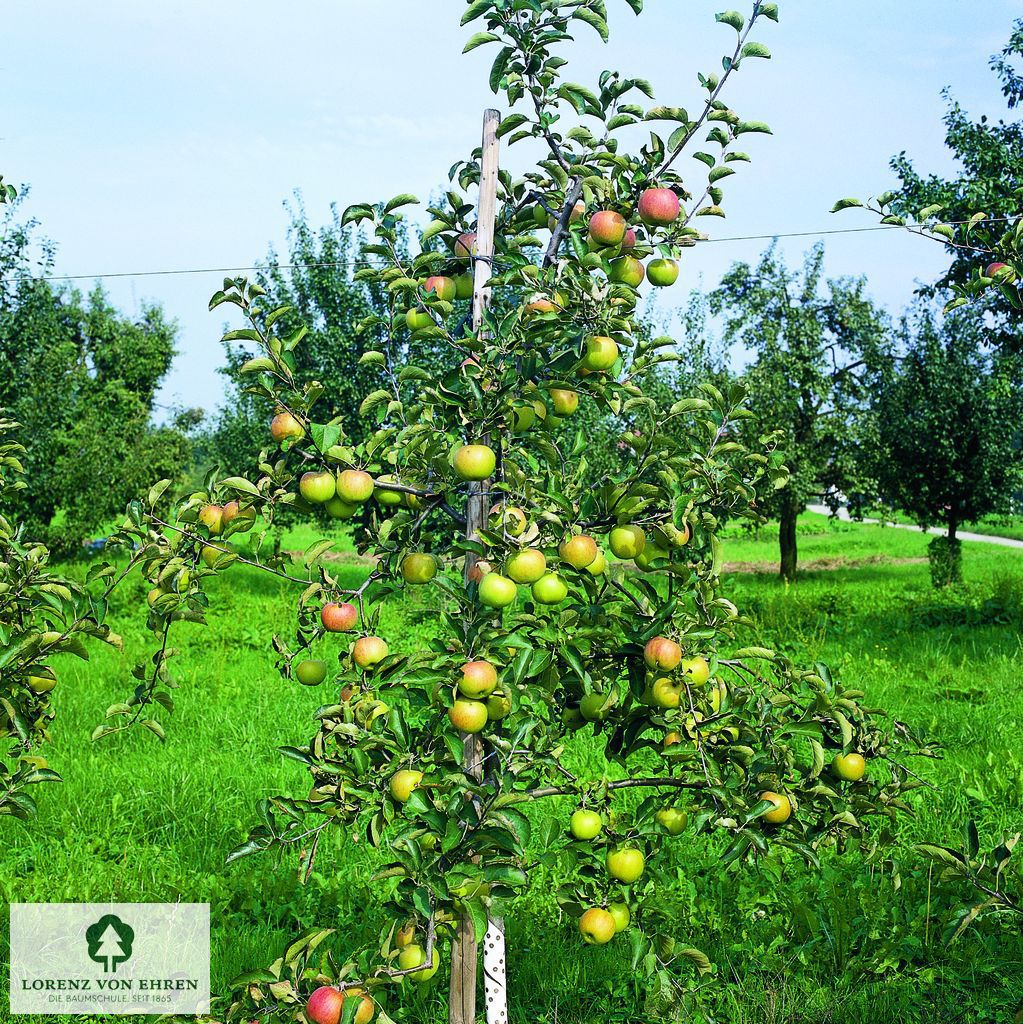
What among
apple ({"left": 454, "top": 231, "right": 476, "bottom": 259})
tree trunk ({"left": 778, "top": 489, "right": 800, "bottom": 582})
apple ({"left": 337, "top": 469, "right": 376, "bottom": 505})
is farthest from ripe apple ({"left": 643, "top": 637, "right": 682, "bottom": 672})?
tree trunk ({"left": 778, "top": 489, "right": 800, "bottom": 582})

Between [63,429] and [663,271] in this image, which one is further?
[63,429]

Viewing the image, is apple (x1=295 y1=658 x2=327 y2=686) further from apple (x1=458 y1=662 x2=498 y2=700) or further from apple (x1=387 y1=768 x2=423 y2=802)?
apple (x1=458 y1=662 x2=498 y2=700)

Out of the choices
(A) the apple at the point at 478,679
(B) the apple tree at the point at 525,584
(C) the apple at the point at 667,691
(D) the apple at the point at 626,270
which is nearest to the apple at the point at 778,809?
(B) the apple tree at the point at 525,584

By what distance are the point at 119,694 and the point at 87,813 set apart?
2303 millimetres

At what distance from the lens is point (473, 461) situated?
7.40ft

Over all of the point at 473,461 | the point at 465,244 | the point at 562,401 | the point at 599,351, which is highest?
the point at 465,244

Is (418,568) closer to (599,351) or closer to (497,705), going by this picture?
(497,705)

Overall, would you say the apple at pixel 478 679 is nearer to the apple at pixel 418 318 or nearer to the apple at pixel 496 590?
the apple at pixel 496 590

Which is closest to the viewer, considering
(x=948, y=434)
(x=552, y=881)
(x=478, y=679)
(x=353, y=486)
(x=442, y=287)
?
(x=478, y=679)

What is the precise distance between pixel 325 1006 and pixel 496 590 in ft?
3.35

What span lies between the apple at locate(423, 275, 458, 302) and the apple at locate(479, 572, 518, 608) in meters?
0.89

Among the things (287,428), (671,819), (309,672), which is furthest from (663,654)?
(287,428)

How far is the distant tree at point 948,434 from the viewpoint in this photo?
13.8 metres

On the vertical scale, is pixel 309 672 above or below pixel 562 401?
below
